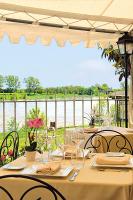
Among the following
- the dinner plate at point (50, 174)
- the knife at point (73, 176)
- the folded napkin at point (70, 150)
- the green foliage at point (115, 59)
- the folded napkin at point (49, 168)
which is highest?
the green foliage at point (115, 59)

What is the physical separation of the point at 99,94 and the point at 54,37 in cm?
236

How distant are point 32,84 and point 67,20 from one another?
185 centimetres

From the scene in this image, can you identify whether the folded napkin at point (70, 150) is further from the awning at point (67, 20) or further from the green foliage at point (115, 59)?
the green foliage at point (115, 59)

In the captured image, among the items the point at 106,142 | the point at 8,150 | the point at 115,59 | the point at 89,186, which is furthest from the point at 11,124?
the point at 115,59

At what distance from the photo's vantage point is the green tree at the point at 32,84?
7.03 metres

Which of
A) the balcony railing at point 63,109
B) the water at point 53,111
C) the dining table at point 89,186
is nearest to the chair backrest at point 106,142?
the balcony railing at point 63,109

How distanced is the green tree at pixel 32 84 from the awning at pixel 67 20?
4.28 ft

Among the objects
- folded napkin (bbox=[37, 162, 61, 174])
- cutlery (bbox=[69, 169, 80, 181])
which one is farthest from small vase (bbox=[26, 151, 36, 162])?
cutlery (bbox=[69, 169, 80, 181])

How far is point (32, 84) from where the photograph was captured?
7379 millimetres

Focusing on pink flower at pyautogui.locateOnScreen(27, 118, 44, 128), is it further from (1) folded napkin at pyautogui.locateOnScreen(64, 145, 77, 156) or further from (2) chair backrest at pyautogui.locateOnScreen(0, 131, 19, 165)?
(2) chair backrest at pyautogui.locateOnScreen(0, 131, 19, 165)

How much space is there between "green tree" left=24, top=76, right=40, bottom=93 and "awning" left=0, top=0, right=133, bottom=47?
130 centimetres

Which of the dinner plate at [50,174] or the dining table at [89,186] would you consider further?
the dinner plate at [50,174]

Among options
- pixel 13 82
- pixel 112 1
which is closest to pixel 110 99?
pixel 13 82

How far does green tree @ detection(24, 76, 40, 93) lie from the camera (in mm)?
7030
